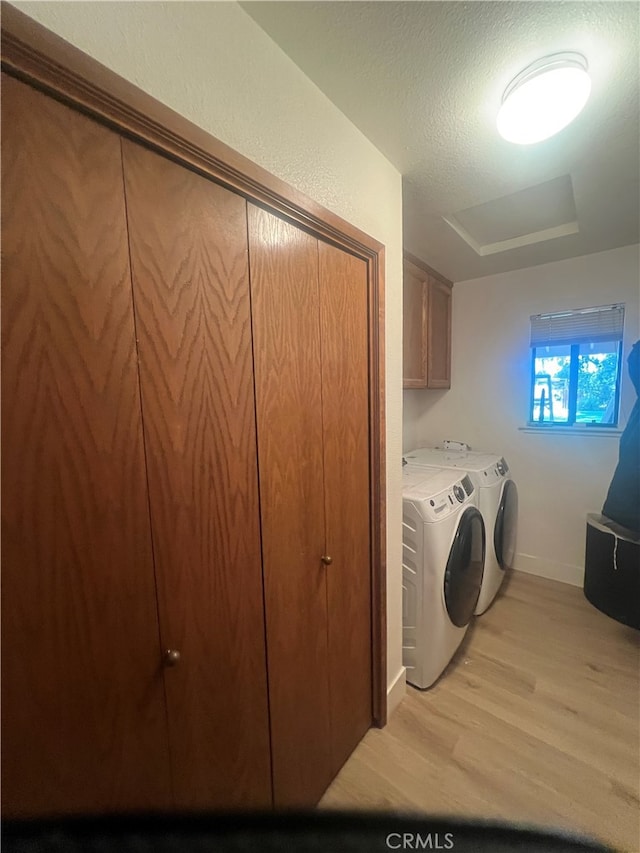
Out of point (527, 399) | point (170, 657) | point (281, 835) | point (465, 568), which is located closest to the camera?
point (170, 657)

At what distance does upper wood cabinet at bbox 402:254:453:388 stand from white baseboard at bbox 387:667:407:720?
1665 mm

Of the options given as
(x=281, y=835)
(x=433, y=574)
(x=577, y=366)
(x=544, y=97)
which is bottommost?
(x=281, y=835)

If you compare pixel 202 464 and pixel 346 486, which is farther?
pixel 346 486

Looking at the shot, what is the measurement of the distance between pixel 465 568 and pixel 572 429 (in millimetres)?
1536

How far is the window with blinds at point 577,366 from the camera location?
2.35 metres

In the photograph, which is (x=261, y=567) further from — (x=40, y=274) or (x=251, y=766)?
(x=40, y=274)

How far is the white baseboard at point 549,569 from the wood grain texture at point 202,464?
265cm

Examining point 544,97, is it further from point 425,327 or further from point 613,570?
point 613,570

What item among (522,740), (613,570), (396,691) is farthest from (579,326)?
(396,691)

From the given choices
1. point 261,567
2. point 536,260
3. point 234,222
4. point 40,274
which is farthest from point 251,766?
point 536,260

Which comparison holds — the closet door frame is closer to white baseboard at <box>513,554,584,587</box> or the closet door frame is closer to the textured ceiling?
the textured ceiling

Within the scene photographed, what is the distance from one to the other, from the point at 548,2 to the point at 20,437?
1546 mm

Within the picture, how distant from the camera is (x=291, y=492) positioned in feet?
3.32

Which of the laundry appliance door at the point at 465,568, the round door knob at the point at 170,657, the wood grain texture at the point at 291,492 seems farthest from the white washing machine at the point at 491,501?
the round door knob at the point at 170,657
